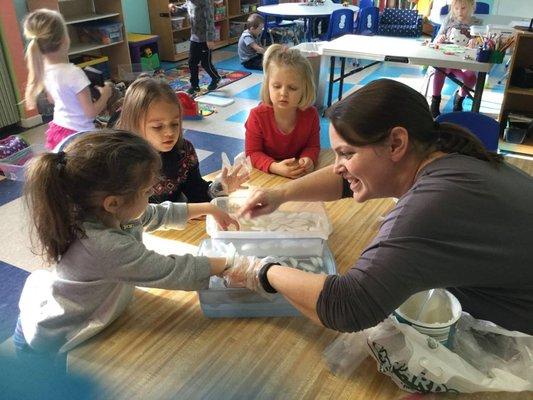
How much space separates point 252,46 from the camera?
5766 mm

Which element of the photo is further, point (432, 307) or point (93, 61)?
point (93, 61)

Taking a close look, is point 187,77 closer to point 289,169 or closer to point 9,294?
point 9,294

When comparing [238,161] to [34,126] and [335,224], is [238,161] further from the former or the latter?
[34,126]

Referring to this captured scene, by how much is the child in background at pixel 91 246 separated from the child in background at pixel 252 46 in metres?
5.05

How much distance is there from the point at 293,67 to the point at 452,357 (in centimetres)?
144

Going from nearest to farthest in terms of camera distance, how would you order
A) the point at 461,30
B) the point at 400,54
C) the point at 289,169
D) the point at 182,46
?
the point at 289,169
the point at 400,54
the point at 461,30
the point at 182,46

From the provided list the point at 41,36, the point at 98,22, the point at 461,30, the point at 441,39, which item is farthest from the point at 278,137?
the point at 98,22

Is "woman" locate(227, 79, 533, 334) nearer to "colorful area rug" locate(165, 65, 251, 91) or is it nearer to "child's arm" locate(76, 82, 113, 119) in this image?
"child's arm" locate(76, 82, 113, 119)

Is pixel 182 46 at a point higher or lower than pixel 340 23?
lower

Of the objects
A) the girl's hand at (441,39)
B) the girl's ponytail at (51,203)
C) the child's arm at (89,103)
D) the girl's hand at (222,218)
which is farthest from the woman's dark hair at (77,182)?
the girl's hand at (441,39)

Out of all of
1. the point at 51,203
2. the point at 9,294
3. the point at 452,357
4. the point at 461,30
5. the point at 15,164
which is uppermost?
the point at 51,203

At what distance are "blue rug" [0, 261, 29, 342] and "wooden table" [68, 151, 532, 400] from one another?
1161mm

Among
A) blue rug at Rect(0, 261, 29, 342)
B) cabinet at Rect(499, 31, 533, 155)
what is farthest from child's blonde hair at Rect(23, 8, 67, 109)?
cabinet at Rect(499, 31, 533, 155)

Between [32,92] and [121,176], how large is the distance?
89.0 inches
